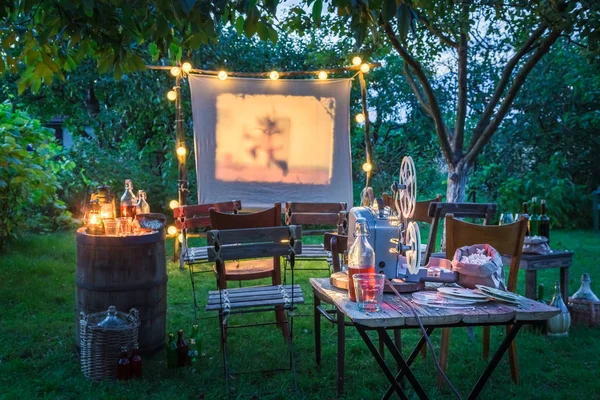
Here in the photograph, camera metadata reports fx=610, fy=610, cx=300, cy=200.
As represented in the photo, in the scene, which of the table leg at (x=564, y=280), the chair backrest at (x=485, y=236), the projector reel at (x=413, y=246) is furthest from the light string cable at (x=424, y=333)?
the table leg at (x=564, y=280)

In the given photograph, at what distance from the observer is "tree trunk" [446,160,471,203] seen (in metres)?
6.49

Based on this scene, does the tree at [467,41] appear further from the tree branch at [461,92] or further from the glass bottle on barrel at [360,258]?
the glass bottle on barrel at [360,258]

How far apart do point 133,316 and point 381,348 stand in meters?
1.43

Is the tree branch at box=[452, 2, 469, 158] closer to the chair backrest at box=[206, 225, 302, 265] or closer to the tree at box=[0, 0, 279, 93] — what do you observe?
the chair backrest at box=[206, 225, 302, 265]

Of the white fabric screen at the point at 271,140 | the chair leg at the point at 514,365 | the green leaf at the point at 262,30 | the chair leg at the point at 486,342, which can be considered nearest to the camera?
the green leaf at the point at 262,30

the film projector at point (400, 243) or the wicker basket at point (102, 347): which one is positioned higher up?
the film projector at point (400, 243)

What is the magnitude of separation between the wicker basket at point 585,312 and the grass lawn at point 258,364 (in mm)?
100

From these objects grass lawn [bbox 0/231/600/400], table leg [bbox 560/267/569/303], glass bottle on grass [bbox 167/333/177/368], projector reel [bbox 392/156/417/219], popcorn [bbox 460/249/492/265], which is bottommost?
grass lawn [bbox 0/231/600/400]

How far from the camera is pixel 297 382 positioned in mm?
3344

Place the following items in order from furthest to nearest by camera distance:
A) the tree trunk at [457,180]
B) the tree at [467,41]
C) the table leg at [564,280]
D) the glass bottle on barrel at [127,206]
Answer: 1. the tree trunk at [457,180]
2. the tree at [467,41]
3. the table leg at [564,280]
4. the glass bottle on barrel at [127,206]

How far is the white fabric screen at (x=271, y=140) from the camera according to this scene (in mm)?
6688

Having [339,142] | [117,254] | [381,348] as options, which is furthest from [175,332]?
[339,142]

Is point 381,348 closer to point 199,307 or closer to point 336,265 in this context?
point 336,265

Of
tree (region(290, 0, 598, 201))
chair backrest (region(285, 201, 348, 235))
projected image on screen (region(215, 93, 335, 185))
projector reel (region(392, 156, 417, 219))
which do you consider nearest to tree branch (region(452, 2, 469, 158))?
tree (region(290, 0, 598, 201))
